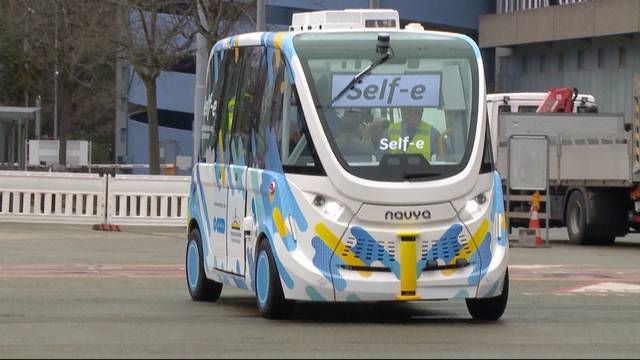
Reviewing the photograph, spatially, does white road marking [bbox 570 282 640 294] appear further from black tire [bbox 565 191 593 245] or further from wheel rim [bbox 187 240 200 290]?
black tire [bbox 565 191 593 245]

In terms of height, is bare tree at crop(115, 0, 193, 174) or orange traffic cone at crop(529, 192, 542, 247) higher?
bare tree at crop(115, 0, 193, 174)

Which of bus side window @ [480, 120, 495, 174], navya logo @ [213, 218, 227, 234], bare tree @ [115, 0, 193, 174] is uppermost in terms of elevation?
bare tree @ [115, 0, 193, 174]

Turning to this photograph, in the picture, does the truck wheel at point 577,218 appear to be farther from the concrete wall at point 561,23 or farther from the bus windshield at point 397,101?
the concrete wall at point 561,23

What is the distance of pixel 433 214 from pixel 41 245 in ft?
44.9

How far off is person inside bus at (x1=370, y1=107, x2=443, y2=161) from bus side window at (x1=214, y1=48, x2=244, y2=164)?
205 centimetres

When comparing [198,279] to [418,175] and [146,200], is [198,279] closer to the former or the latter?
[418,175]

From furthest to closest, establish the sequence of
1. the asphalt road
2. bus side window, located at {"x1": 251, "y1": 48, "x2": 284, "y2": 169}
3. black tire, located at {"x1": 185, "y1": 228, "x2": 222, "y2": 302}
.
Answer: black tire, located at {"x1": 185, "y1": 228, "x2": 222, "y2": 302} < bus side window, located at {"x1": 251, "y1": 48, "x2": 284, "y2": 169} < the asphalt road

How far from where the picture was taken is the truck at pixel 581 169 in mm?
29078

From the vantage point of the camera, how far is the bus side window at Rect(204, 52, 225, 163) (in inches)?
630

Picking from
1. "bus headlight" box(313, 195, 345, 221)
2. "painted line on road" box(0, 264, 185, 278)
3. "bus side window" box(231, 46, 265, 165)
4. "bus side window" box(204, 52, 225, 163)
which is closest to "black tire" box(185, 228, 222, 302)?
"bus side window" box(204, 52, 225, 163)

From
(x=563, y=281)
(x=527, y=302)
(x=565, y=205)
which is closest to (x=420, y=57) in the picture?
(x=527, y=302)

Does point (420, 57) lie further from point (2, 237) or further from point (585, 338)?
point (2, 237)

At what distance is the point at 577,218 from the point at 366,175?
57.5 ft

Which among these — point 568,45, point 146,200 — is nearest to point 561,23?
point 568,45
